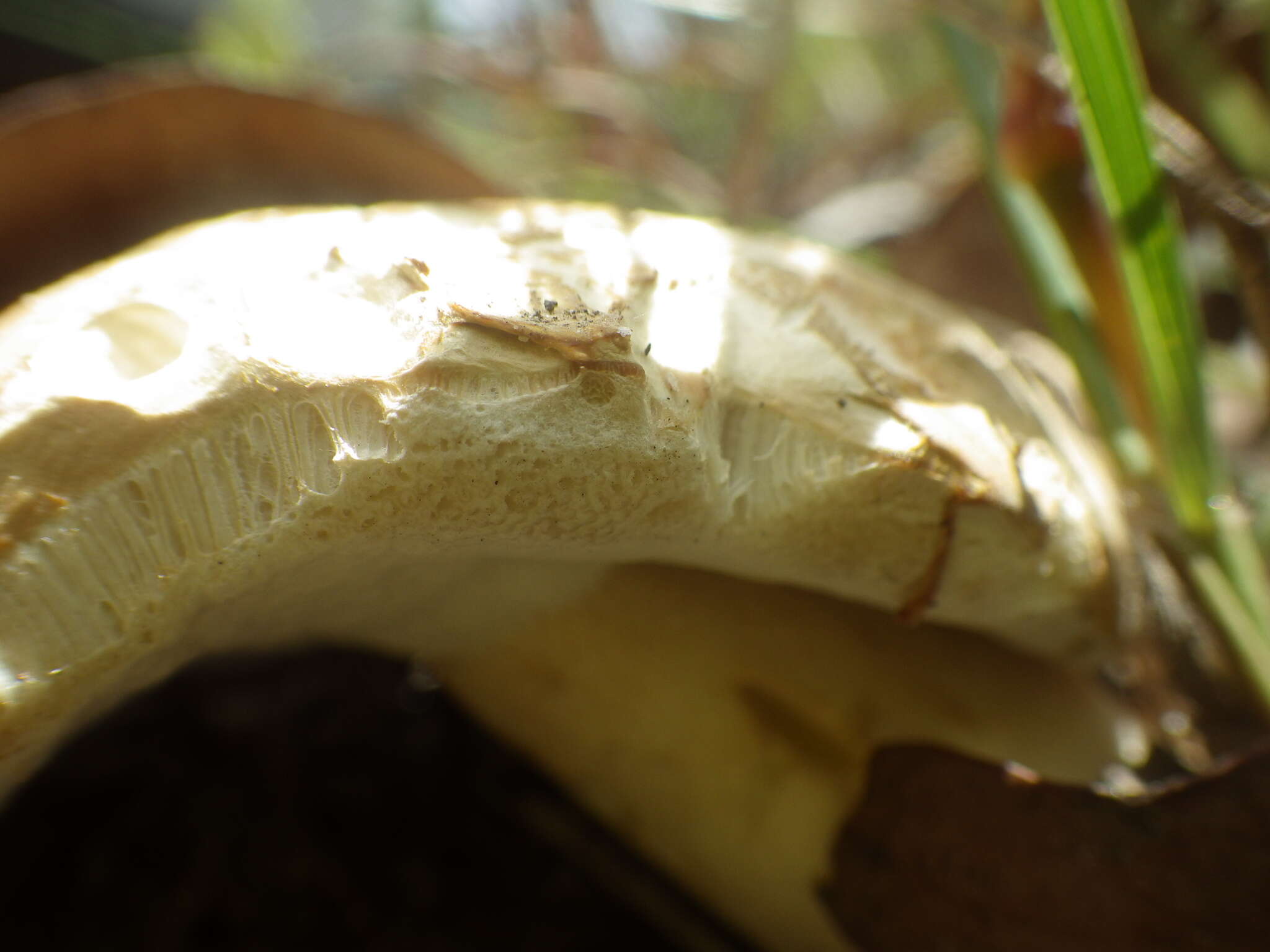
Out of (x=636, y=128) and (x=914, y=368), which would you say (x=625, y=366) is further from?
(x=636, y=128)

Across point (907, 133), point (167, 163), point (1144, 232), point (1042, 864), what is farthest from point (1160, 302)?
point (907, 133)

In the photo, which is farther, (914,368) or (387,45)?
(387,45)

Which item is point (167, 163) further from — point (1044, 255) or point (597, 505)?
point (1044, 255)

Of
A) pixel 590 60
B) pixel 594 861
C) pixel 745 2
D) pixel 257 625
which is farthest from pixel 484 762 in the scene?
pixel 590 60

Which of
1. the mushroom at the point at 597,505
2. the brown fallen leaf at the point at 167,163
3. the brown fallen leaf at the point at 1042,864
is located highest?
the brown fallen leaf at the point at 167,163

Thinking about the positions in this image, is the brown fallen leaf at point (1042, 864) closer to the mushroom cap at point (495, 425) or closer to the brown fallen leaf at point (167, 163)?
the mushroom cap at point (495, 425)

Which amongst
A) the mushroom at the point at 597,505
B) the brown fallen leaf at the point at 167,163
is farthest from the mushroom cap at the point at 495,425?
the brown fallen leaf at the point at 167,163
